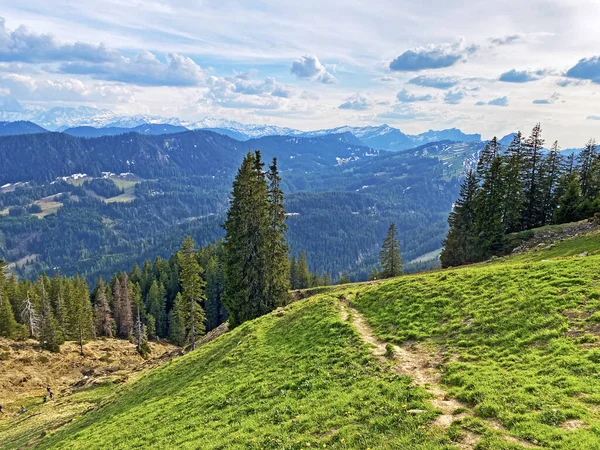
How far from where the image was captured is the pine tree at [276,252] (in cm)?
4753

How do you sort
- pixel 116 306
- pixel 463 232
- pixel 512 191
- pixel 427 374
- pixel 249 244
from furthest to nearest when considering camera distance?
1. pixel 116 306
2. pixel 463 232
3. pixel 512 191
4. pixel 249 244
5. pixel 427 374

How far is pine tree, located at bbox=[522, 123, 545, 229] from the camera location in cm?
6706

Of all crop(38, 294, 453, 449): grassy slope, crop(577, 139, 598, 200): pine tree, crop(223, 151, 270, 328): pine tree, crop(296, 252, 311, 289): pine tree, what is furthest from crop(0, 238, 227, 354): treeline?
crop(577, 139, 598, 200): pine tree

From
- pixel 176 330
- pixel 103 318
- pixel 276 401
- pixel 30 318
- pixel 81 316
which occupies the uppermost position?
pixel 276 401

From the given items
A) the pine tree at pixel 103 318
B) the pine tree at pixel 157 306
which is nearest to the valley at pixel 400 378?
the pine tree at pixel 103 318

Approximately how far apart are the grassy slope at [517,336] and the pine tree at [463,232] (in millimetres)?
32129

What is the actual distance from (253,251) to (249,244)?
3.50ft

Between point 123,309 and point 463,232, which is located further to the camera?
point 123,309

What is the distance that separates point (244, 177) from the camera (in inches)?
1836

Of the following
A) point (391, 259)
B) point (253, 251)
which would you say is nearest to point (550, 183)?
point (391, 259)

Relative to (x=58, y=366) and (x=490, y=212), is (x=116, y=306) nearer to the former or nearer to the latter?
(x=58, y=366)

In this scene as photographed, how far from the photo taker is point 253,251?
46812 millimetres

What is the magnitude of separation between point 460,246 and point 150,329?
89.1 m

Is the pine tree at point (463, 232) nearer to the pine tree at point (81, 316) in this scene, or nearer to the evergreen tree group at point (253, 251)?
the evergreen tree group at point (253, 251)
